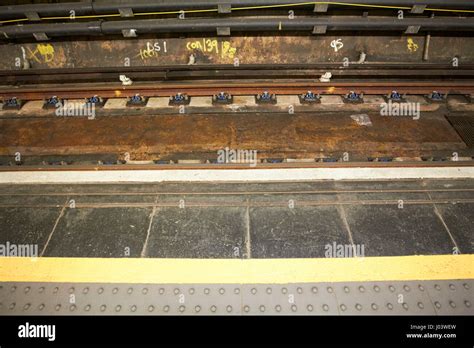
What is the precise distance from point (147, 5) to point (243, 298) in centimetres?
479

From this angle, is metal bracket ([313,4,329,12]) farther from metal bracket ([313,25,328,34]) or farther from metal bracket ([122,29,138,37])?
metal bracket ([122,29,138,37])

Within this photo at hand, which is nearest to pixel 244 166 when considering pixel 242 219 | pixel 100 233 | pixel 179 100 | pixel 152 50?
pixel 242 219

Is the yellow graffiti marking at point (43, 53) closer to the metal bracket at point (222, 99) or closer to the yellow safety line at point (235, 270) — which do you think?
the metal bracket at point (222, 99)

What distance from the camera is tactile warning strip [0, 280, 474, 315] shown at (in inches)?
103

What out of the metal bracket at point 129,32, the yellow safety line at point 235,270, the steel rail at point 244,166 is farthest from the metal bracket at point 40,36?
the yellow safety line at point 235,270

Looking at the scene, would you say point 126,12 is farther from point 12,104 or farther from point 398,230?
point 398,230

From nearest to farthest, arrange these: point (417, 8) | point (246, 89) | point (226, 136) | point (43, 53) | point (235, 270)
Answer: point (235, 270)
point (226, 136)
point (417, 8)
point (246, 89)
point (43, 53)

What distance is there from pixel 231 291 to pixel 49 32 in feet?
17.8

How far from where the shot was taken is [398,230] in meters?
3.23

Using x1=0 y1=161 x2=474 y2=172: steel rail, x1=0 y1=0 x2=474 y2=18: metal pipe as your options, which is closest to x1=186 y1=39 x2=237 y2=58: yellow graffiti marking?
x1=0 y1=0 x2=474 y2=18: metal pipe

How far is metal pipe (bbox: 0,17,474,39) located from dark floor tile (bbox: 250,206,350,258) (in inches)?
133

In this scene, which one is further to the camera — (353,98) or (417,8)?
(353,98)

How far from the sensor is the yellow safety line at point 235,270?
282cm

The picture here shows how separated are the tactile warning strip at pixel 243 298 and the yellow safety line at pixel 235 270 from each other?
6 centimetres
